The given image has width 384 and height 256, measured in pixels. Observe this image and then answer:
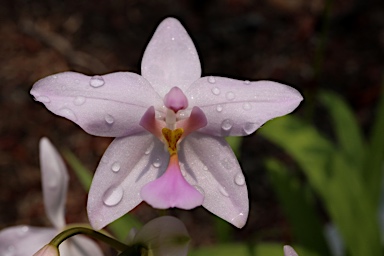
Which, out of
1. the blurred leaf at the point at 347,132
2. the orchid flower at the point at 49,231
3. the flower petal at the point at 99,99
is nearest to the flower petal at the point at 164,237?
the flower petal at the point at 99,99

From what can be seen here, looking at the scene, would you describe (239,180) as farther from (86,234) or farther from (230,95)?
(86,234)

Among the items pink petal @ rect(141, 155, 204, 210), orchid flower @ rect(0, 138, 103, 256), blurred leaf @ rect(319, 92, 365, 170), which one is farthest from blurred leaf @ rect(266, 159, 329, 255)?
pink petal @ rect(141, 155, 204, 210)

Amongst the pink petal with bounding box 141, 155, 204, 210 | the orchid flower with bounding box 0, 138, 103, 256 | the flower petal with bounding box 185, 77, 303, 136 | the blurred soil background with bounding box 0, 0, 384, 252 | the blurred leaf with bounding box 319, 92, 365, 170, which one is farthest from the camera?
the blurred soil background with bounding box 0, 0, 384, 252

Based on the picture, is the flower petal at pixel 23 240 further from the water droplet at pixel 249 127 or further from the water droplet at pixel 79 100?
the water droplet at pixel 249 127

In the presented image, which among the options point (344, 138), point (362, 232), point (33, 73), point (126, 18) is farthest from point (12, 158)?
point (362, 232)

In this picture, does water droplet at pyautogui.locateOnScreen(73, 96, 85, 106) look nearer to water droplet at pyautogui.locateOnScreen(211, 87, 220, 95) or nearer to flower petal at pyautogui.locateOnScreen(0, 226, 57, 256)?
water droplet at pyautogui.locateOnScreen(211, 87, 220, 95)

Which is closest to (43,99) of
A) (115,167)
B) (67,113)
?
(67,113)

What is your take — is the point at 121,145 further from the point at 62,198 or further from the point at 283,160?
the point at 283,160
